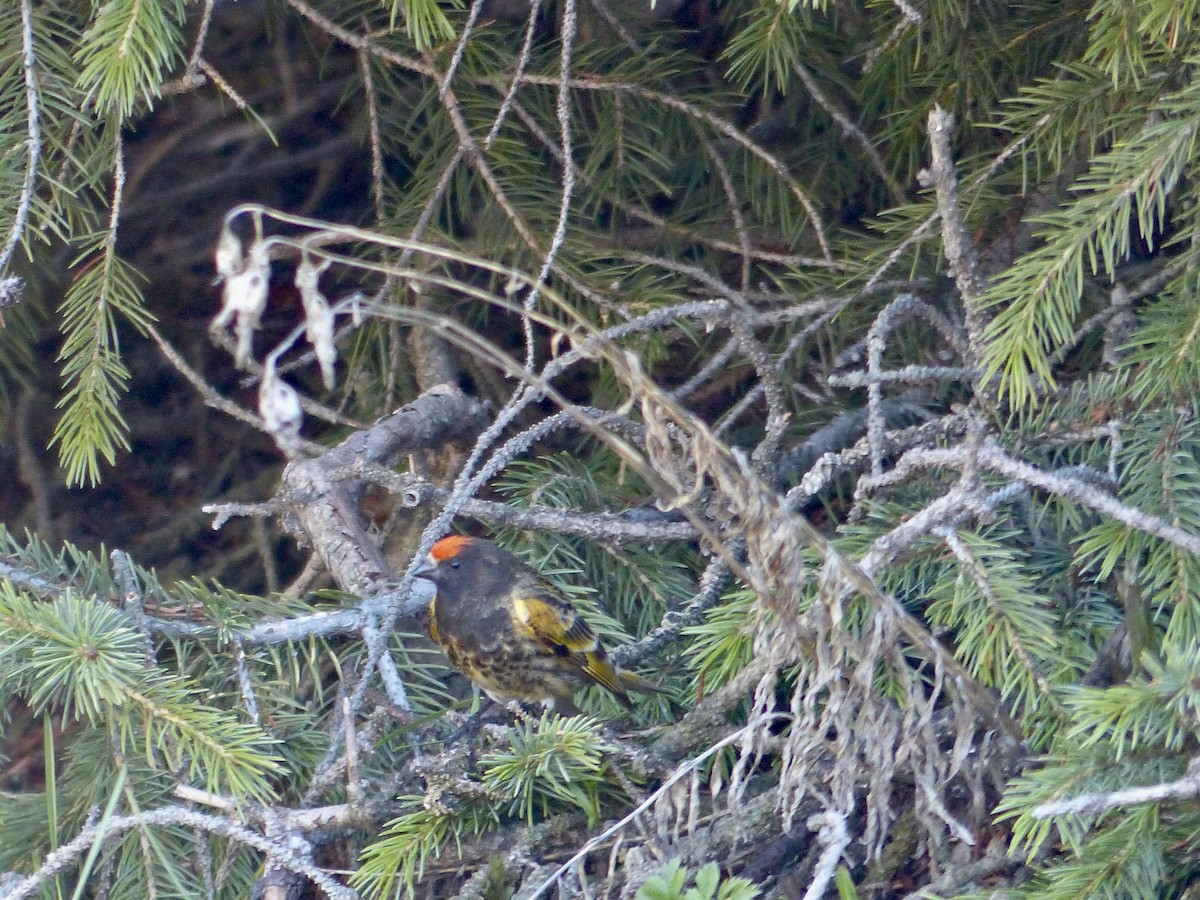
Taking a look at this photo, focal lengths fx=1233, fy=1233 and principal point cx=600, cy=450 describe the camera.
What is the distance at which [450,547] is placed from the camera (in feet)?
9.30

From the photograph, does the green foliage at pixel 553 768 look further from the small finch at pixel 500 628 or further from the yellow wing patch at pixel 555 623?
the small finch at pixel 500 628

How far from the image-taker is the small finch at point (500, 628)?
267 cm

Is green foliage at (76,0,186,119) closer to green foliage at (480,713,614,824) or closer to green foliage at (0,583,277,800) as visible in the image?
green foliage at (0,583,277,800)

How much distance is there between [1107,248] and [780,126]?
49.6 inches

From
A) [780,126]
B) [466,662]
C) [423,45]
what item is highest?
[423,45]

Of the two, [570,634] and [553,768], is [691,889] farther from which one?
[570,634]

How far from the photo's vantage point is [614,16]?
8.80ft

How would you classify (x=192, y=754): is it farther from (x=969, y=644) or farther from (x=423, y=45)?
(x=423, y=45)

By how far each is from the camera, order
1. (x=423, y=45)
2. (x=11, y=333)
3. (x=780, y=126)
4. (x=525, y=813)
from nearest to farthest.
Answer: (x=525, y=813) < (x=423, y=45) < (x=11, y=333) < (x=780, y=126)

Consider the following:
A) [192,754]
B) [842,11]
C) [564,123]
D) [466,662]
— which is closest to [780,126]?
[842,11]

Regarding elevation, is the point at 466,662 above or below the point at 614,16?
below

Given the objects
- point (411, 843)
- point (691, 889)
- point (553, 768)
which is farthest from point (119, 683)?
point (691, 889)

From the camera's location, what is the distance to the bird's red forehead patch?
281 cm

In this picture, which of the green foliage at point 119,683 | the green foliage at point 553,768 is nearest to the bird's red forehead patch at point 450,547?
the green foliage at point 553,768
